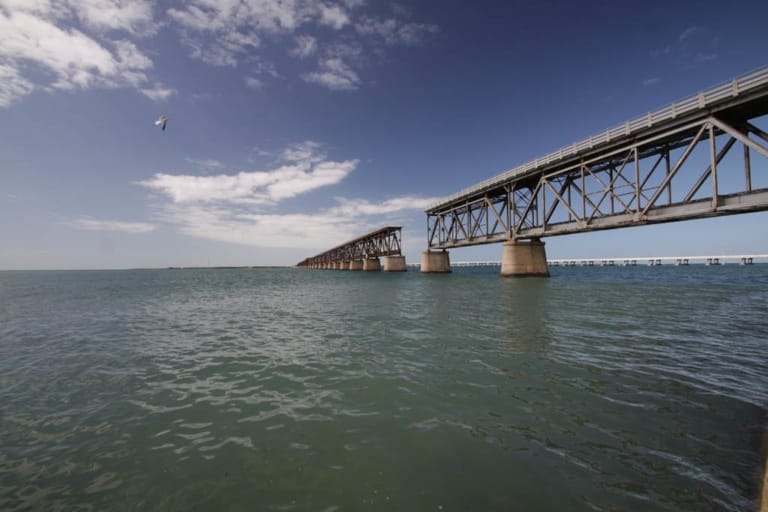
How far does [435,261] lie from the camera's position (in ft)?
221

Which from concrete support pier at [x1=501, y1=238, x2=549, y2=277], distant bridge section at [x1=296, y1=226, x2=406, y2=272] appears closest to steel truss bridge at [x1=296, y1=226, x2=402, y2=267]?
distant bridge section at [x1=296, y1=226, x2=406, y2=272]

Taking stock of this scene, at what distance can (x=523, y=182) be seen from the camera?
148 ft

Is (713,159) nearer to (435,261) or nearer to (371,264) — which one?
(435,261)

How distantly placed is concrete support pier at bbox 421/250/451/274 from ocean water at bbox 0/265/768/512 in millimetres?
55692

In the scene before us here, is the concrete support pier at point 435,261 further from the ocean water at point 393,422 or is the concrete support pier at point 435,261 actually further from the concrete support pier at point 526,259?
the ocean water at point 393,422

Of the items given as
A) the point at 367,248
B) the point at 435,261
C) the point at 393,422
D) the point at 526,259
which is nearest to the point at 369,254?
the point at 367,248

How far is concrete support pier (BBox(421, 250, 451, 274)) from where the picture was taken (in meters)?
66.8

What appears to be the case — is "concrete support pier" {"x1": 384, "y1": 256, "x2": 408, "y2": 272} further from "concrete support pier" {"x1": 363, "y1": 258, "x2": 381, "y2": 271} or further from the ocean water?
the ocean water

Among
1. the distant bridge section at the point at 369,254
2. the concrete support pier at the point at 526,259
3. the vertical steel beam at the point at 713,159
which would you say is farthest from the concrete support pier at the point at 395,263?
the vertical steel beam at the point at 713,159

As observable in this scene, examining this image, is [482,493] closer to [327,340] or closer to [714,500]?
[714,500]

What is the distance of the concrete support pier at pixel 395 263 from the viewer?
8568 centimetres

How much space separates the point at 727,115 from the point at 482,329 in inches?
1074

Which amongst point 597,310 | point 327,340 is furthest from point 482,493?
point 597,310

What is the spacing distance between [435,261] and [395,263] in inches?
823
